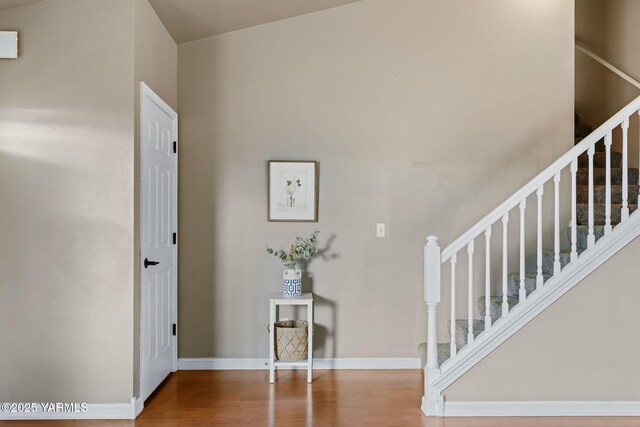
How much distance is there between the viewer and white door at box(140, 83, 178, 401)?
3.44 meters

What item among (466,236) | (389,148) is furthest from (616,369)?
(389,148)

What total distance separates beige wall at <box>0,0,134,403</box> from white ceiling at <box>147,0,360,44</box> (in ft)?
1.77

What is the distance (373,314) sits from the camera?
14.2ft

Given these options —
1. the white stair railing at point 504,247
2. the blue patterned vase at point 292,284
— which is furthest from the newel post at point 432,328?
the blue patterned vase at point 292,284

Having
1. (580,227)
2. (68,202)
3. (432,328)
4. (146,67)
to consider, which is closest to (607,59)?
(580,227)

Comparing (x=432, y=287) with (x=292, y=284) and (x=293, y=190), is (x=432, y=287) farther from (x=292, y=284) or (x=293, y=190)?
(x=293, y=190)

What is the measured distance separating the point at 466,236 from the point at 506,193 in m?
1.27

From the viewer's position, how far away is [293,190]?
4320 mm

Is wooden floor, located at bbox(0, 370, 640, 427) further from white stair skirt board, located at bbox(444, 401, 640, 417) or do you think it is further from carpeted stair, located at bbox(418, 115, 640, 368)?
carpeted stair, located at bbox(418, 115, 640, 368)

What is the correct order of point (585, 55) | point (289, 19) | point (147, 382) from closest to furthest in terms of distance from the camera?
point (147, 382)
point (289, 19)
point (585, 55)

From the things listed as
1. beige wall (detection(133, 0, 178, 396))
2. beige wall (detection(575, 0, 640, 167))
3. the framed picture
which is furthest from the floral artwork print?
beige wall (detection(575, 0, 640, 167))

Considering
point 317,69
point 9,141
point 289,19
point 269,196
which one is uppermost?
point 289,19

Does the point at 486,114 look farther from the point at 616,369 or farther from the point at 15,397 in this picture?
the point at 15,397

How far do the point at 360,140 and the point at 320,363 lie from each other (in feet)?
6.12
